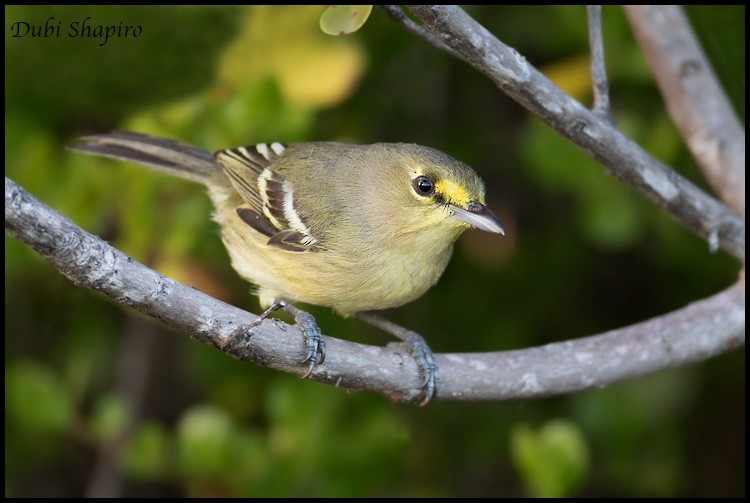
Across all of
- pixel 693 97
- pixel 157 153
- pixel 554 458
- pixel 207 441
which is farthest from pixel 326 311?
pixel 693 97

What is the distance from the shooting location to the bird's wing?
3152 mm

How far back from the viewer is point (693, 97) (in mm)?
3523

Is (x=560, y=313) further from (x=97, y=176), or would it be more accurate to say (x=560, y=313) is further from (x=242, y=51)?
(x=97, y=176)

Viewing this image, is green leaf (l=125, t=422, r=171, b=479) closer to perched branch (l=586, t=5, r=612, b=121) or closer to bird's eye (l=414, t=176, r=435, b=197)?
bird's eye (l=414, t=176, r=435, b=197)

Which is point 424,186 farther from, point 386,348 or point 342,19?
point 342,19

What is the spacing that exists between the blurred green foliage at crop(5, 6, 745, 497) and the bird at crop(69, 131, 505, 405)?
0.18 m

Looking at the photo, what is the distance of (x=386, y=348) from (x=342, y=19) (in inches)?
39.5

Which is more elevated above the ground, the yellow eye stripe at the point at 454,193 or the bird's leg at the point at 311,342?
the yellow eye stripe at the point at 454,193

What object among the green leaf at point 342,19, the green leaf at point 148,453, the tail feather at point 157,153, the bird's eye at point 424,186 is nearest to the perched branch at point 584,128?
the green leaf at point 342,19

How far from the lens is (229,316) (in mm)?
2256

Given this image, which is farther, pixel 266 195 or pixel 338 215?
pixel 266 195

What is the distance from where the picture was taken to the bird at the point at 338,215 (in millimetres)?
2910

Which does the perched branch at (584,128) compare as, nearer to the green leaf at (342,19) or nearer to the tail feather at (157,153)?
the green leaf at (342,19)

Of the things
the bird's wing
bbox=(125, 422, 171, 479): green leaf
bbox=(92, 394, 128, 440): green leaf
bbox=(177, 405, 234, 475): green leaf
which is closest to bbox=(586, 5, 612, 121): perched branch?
the bird's wing
